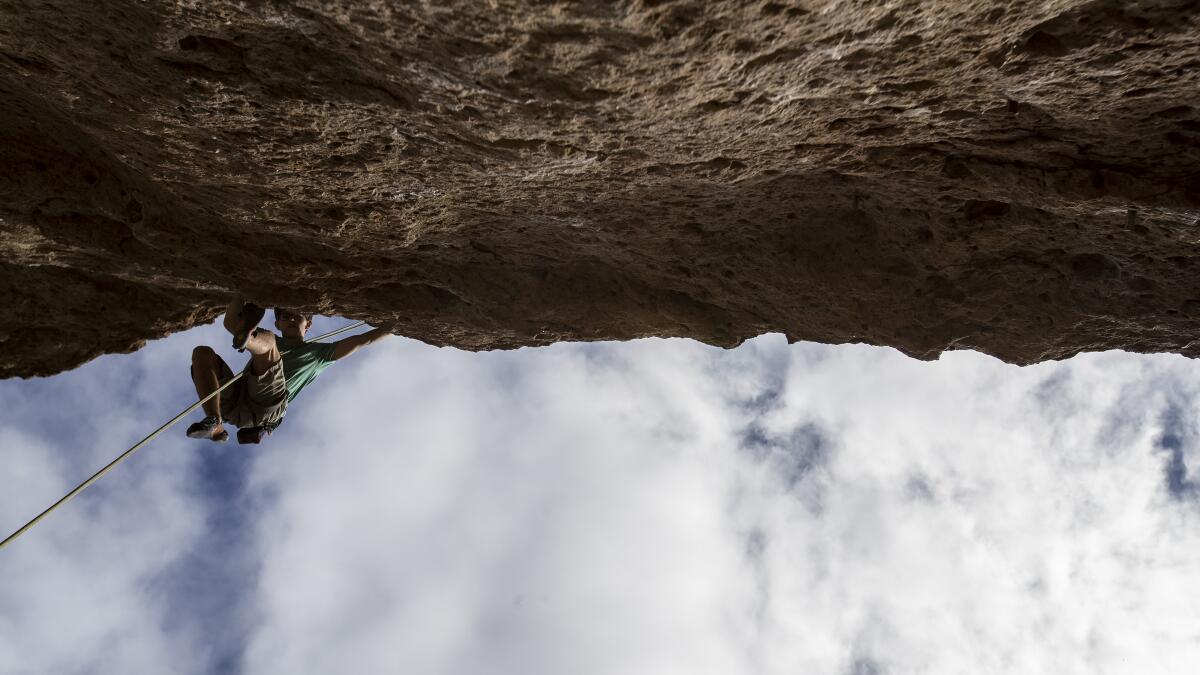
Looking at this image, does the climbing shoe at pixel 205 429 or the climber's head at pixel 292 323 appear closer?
the climbing shoe at pixel 205 429

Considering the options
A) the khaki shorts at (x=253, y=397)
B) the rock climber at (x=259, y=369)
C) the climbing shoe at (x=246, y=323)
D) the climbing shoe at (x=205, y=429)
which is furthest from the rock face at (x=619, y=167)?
the climbing shoe at (x=205, y=429)

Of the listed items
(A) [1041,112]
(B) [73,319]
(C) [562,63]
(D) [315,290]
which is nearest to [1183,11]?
(A) [1041,112]

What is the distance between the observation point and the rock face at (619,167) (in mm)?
2912

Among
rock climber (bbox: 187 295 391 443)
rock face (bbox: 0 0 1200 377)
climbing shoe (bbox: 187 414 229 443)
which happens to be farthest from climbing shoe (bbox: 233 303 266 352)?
climbing shoe (bbox: 187 414 229 443)

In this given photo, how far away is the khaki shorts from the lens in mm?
6656

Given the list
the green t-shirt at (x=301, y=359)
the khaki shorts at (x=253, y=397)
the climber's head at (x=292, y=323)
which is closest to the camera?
the climber's head at (x=292, y=323)

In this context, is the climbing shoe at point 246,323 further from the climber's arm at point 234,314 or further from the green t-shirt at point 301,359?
the green t-shirt at point 301,359

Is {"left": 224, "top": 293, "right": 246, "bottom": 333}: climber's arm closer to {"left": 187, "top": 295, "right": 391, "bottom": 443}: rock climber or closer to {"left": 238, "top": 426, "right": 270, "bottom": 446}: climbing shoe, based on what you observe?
{"left": 187, "top": 295, "right": 391, "bottom": 443}: rock climber

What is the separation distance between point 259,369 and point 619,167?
12.9ft

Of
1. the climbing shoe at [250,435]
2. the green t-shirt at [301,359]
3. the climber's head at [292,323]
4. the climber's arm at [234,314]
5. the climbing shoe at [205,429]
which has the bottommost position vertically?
the climbing shoe at [250,435]

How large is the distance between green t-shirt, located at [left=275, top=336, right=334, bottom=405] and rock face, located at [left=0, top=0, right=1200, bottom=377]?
725 mm

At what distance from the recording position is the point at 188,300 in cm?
632

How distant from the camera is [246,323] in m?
5.98

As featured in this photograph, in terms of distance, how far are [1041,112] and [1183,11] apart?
708mm
